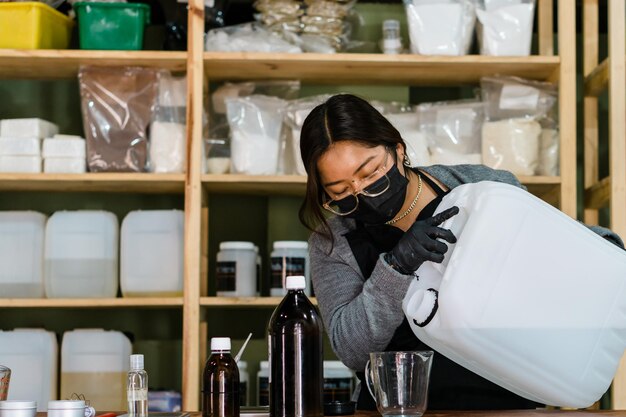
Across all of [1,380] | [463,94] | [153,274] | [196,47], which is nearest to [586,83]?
[463,94]

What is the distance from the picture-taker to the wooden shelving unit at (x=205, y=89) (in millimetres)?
2955

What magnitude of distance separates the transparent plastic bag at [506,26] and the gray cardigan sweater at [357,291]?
3.26 ft

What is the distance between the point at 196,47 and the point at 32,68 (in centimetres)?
63

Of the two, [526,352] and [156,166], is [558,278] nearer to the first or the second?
[526,352]

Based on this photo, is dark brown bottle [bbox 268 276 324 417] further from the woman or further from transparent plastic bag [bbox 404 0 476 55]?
transparent plastic bag [bbox 404 0 476 55]

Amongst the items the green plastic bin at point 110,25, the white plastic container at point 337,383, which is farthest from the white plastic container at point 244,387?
the green plastic bin at point 110,25

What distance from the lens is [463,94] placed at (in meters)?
3.46

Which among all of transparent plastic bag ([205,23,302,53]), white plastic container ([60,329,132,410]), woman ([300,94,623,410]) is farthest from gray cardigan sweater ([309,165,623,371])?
white plastic container ([60,329,132,410])

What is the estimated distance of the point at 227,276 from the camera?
9.95 ft

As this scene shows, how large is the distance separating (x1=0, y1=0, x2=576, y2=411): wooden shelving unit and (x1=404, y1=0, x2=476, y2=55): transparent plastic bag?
0.05 meters

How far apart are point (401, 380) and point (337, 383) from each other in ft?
5.37

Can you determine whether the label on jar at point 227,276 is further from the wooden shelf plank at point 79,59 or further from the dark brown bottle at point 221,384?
the dark brown bottle at point 221,384

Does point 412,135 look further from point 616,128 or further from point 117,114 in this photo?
point 117,114

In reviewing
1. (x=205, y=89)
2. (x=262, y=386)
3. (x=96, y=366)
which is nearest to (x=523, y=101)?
→ (x=205, y=89)
